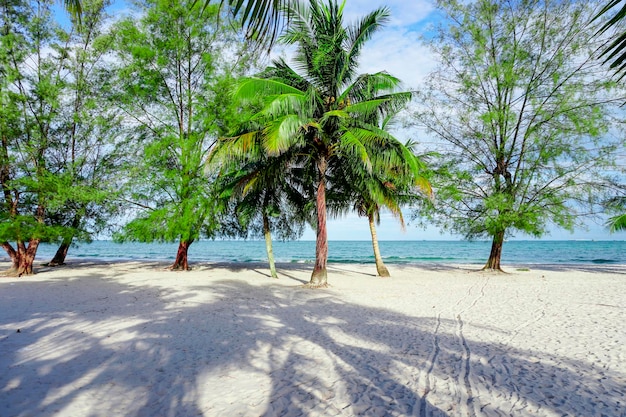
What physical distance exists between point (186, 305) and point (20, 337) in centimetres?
334

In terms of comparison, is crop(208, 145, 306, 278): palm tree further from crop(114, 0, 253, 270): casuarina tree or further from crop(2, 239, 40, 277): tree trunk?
crop(2, 239, 40, 277): tree trunk

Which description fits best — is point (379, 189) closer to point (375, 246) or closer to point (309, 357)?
point (375, 246)

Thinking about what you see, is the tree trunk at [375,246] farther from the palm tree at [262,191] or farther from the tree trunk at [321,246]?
the tree trunk at [321,246]

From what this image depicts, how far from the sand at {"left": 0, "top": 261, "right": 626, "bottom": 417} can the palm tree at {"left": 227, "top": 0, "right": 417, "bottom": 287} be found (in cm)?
488

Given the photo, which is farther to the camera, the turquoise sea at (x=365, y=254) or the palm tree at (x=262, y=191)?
the turquoise sea at (x=365, y=254)

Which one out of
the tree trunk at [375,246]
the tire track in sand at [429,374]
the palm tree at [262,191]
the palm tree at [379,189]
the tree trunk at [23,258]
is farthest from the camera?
the tree trunk at [375,246]

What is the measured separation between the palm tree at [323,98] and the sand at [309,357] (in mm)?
4885

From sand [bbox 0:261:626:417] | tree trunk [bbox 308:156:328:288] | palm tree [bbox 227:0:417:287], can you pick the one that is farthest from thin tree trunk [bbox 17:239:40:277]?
tree trunk [bbox 308:156:328:288]

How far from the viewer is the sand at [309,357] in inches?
142

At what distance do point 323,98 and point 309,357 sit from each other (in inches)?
385

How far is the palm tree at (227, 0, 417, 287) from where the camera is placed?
10844mm

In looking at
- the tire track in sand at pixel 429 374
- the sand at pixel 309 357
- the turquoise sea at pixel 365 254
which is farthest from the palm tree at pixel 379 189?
the turquoise sea at pixel 365 254

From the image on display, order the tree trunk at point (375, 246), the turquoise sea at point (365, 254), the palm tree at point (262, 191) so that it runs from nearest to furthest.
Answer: the palm tree at point (262, 191) < the tree trunk at point (375, 246) < the turquoise sea at point (365, 254)

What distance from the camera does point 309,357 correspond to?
500 centimetres
